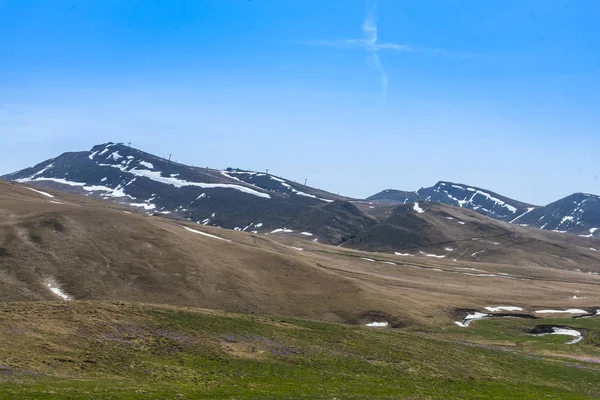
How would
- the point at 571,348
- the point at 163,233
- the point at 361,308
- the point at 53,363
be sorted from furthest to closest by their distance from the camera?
the point at 163,233
the point at 361,308
the point at 571,348
the point at 53,363

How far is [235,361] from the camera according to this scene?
1754 inches

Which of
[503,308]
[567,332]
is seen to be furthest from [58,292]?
[503,308]

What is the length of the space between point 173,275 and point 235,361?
44515 millimetres

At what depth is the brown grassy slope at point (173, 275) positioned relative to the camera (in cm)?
7875

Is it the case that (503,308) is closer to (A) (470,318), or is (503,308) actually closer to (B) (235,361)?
(A) (470,318)

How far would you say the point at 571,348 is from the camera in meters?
69.9

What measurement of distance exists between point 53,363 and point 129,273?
48274 mm

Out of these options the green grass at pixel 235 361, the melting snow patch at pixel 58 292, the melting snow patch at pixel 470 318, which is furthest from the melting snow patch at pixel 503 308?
the melting snow patch at pixel 58 292

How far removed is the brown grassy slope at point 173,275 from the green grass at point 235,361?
24.6 m

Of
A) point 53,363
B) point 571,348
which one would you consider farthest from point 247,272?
point 53,363

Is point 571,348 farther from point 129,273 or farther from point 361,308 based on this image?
point 129,273

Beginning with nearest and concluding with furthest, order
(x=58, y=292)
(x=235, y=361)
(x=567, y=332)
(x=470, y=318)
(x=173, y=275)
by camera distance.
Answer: (x=235, y=361), (x=58, y=292), (x=567, y=332), (x=173, y=275), (x=470, y=318)

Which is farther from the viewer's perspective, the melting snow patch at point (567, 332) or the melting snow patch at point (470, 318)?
the melting snow patch at point (470, 318)

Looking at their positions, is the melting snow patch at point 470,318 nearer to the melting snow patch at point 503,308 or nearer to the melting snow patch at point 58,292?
the melting snow patch at point 503,308
